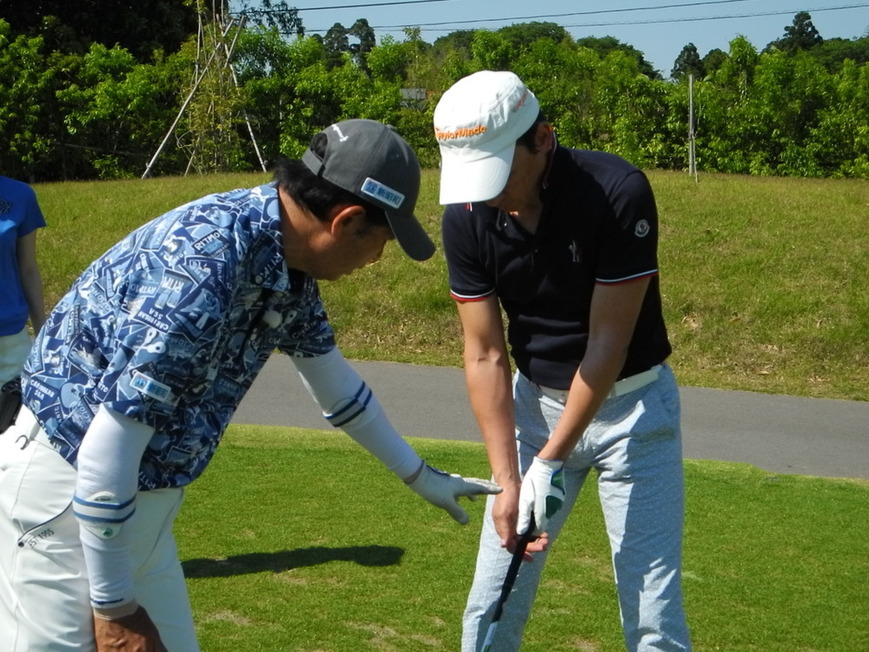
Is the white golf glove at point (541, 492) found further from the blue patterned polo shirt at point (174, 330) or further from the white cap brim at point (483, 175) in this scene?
the blue patterned polo shirt at point (174, 330)

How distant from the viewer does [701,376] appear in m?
10.5

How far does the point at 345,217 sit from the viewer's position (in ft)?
7.68

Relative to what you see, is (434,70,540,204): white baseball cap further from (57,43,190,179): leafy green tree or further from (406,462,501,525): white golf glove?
(57,43,190,179): leafy green tree

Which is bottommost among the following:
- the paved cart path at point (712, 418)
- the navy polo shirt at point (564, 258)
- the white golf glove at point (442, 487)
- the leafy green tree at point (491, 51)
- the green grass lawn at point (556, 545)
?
the paved cart path at point (712, 418)

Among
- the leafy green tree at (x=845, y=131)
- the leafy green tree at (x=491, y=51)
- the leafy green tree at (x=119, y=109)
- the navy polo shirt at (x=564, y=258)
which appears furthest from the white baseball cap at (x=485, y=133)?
the leafy green tree at (x=491, y=51)

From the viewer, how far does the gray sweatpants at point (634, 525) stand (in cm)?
315

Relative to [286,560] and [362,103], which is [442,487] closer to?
[286,560]

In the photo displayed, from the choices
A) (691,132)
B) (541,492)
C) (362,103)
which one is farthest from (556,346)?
(362,103)

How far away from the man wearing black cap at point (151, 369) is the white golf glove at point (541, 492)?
909mm

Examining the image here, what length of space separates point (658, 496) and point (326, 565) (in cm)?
228

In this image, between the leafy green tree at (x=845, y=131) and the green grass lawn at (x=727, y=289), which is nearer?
the green grass lawn at (x=727, y=289)

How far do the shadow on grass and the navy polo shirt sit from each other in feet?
6.79

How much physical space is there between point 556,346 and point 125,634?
1.46m

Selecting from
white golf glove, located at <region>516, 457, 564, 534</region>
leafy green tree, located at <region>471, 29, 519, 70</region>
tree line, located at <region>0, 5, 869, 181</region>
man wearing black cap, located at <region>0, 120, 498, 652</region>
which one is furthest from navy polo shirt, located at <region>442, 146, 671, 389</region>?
leafy green tree, located at <region>471, 29, 519, 70</region>
